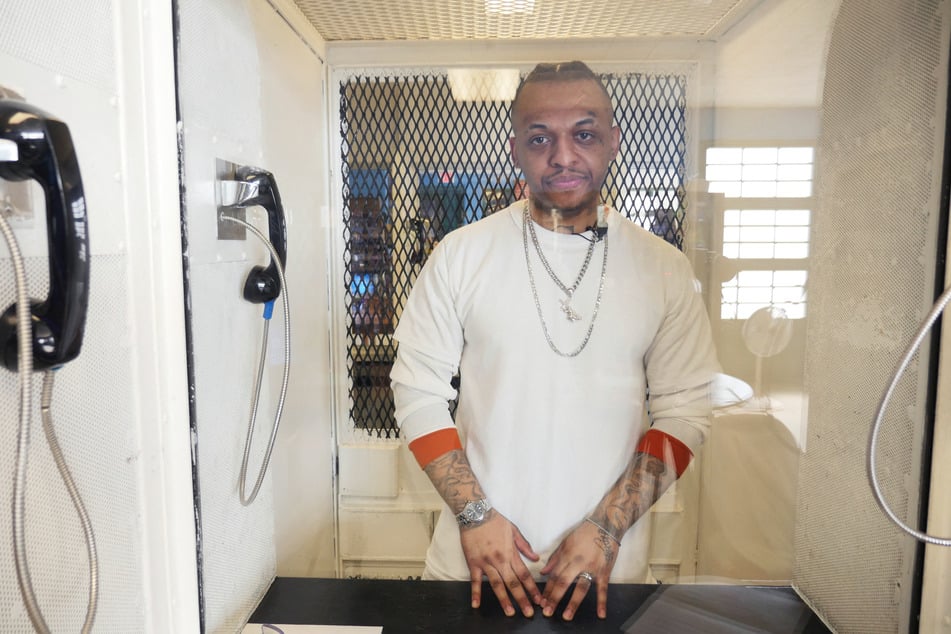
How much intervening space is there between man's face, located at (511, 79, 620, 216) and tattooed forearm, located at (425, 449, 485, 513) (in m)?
0.44

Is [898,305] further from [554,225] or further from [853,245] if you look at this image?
[554,225]

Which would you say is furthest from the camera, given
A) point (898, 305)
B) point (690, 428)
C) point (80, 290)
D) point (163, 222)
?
point (690, 428)

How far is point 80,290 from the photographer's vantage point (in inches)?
26.2

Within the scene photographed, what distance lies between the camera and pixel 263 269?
1.07m

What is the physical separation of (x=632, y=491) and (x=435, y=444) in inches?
13.3

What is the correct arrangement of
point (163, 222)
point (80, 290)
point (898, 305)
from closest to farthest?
point (80, 290) < point (163, 222) < point (898, 305)

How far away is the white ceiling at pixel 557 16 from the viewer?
38.8 inches

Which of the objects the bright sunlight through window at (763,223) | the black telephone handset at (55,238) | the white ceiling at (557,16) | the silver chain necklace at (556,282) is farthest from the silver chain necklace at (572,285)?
the black telephone handset at (55,238)

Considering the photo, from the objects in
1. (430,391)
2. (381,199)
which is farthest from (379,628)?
(381,199)

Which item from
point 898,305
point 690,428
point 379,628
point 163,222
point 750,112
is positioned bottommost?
point 379,628

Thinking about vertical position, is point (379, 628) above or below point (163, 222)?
below

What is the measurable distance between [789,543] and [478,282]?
683 millimetres

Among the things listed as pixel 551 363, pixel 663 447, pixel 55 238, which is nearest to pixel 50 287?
pixel 55 238

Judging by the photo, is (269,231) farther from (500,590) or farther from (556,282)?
(500,590)
